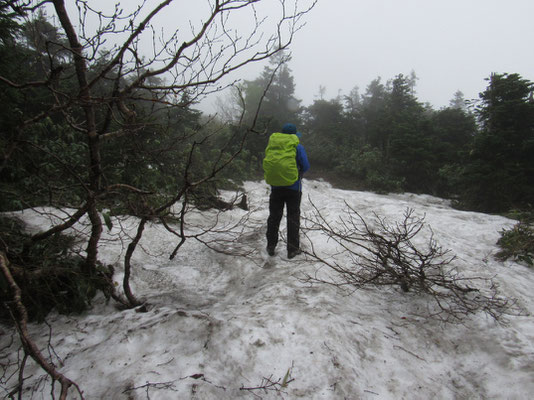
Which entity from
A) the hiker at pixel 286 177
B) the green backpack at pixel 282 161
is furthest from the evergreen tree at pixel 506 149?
the green backpack at pixel 282 161

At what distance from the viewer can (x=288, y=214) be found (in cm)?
404

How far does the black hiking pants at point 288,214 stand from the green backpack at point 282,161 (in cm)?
22

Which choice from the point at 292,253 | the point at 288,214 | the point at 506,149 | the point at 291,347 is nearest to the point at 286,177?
the point at 288,214

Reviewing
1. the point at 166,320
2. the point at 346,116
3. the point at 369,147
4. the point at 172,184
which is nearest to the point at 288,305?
the point at 166,320

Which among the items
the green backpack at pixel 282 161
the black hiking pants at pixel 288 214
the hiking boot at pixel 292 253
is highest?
the green backpack at pixel 282 161

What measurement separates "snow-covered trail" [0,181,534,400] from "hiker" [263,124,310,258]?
0.94 meters

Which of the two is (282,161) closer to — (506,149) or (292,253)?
(292,253)

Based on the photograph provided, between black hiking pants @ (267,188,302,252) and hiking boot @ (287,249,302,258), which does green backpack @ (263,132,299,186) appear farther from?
hiking boot @ (287,249,302,258)

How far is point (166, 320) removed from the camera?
7.64ft

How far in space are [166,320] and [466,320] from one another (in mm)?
2824

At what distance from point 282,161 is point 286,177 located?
0.24 metres

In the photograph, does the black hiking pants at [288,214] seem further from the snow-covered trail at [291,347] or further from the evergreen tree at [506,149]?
the evergreen tree at [506,149]

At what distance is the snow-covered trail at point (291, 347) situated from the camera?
1778 mm

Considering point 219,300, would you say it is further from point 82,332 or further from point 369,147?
point 369,147
